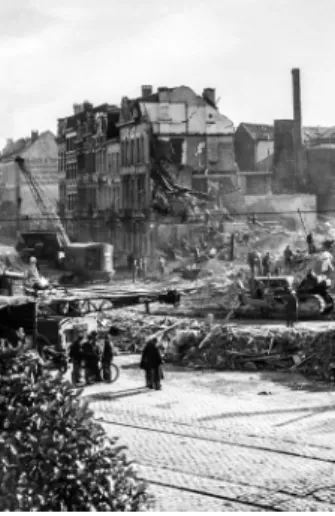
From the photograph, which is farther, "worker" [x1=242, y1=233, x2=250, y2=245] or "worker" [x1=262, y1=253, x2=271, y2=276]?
"worker" [x1=262, y1=253, x2=271, y2=276]

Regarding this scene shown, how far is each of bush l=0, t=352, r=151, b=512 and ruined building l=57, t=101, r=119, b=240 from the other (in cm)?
1491

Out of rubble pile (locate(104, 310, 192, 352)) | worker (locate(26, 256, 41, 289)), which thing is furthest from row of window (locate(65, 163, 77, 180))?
rubble pile (locate(104, 310, 192, 352))

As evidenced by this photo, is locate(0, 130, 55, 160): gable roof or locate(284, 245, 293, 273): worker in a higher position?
locate(0, 130, 55, 160): gable roof

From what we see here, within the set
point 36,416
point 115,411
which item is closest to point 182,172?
point 115,411

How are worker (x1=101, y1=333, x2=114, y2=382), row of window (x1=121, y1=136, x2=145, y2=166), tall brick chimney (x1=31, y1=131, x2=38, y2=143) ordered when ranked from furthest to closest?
row of window (x1=121, y1=136, x2=145, y2=166), tall brick chimney (x1=31, y1=131, x2=38, y2=143), worker (x1=101, y1=333, x2=114, y2=382)

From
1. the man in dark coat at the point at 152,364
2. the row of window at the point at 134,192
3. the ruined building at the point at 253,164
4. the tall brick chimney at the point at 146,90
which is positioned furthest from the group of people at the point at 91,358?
the ruined building at the point at 253,164

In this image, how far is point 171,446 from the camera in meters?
13.2

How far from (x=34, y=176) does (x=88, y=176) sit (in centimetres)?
135

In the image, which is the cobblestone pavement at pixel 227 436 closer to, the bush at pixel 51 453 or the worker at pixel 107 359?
the worker at pixel 107 359

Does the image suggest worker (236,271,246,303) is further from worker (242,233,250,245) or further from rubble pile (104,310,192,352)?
rubble pile (104,310,192,352)

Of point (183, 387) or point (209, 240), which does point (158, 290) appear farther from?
point (183, 387)

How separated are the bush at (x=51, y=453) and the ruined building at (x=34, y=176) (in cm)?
1426

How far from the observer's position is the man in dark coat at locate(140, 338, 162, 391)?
17.9m

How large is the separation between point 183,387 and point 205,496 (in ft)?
24.7
